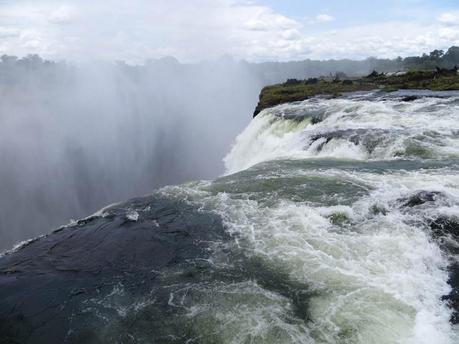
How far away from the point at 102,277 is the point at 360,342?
260 inches

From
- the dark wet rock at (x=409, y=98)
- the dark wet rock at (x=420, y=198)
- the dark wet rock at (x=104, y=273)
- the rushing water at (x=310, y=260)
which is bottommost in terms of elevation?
the dark wet rock at (x=104, y=273)

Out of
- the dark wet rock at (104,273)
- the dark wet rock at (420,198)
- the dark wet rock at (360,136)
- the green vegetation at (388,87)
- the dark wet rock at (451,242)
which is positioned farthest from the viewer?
the green vegetation at (388,87)

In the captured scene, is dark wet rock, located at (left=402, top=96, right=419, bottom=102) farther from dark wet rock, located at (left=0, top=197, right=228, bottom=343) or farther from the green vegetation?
dark wet rock, located at (left=0, top=197, right=228, bottom=343)

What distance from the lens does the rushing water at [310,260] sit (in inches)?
320

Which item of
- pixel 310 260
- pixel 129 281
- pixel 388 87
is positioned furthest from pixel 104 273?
pixel 388 87

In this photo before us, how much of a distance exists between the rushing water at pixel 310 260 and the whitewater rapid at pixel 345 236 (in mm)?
32

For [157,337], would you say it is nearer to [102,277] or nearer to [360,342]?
[102,277]

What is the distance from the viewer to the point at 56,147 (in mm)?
57469

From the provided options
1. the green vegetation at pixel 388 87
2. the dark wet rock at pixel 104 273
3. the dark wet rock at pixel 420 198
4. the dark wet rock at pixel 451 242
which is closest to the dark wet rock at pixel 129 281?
the dark wet rock at pixel 104 273

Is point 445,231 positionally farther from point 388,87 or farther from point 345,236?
point 388,87

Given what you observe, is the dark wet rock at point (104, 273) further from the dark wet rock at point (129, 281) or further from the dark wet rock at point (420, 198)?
the dark wet rock at point (420, 198)

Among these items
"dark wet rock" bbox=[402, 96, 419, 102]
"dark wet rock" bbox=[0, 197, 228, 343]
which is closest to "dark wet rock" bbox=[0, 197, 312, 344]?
"dark wet rock" bbox=[0, 197, 228, 343]

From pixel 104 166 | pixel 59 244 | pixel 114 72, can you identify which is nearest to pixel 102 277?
pixel 59 244

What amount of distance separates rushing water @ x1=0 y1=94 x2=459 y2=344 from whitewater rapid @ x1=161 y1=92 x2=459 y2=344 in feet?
0.10
